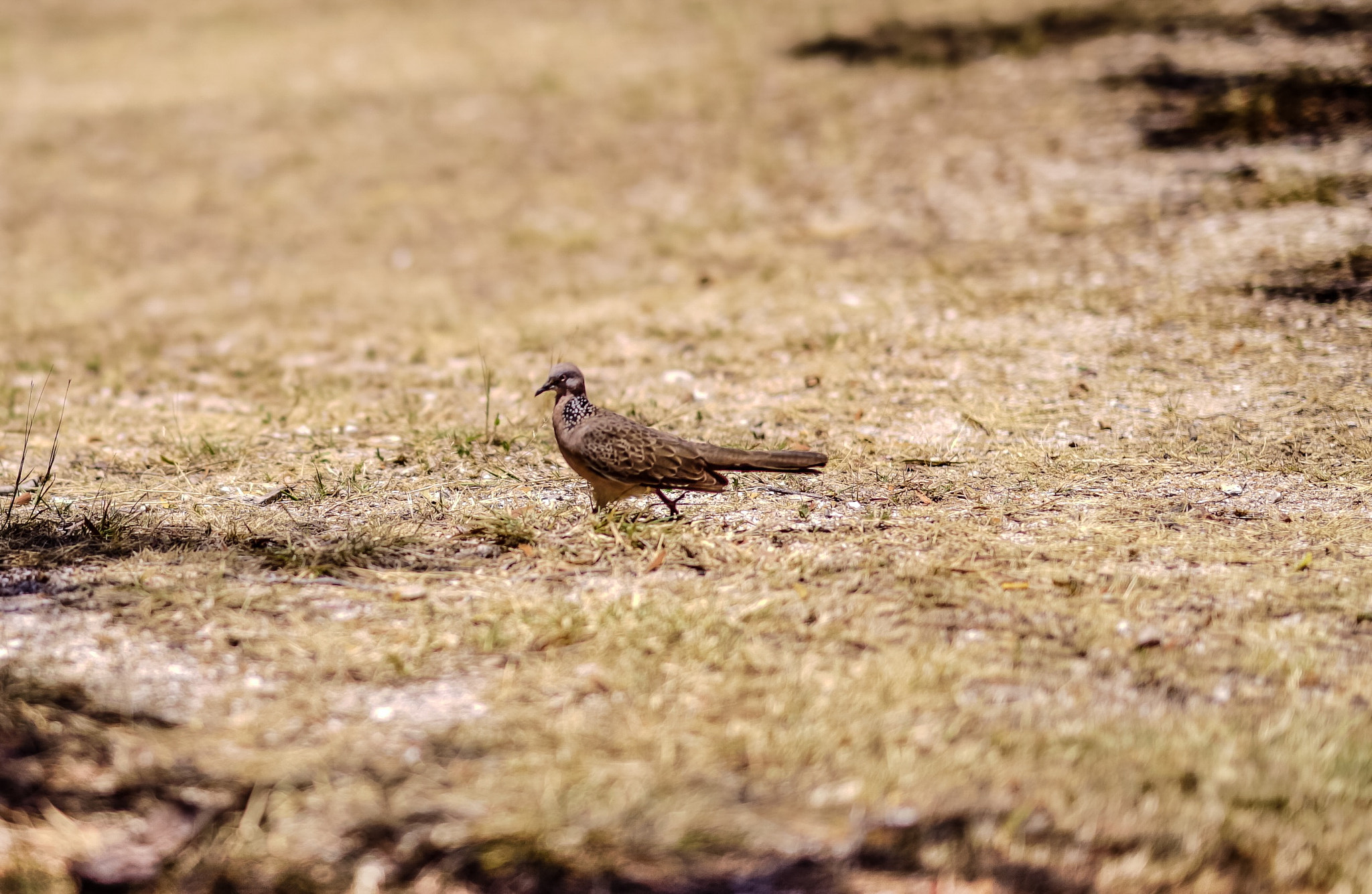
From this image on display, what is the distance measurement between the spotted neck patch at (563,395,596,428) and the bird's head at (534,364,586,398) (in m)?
0.05

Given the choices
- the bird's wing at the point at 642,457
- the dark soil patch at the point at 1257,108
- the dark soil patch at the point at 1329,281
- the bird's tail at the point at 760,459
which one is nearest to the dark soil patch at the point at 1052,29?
the dark soil patch at the point at 1257,108

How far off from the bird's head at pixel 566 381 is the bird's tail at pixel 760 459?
82 centimetres

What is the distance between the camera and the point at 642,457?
5086 mm

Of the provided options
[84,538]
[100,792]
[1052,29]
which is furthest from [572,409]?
[1052,29]

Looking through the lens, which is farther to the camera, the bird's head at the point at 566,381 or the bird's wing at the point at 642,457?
the bird's head at the point at 566,381

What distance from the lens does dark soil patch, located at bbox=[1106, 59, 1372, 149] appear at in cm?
1084

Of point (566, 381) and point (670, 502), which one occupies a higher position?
point (566, 381)

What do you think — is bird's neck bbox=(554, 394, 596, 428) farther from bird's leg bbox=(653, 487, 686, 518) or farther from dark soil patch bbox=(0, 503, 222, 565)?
dark soil patch bbox=(0, 503, 222, 565)

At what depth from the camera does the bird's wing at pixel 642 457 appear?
5102 mm

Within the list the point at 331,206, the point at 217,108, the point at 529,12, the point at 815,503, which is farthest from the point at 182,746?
the point at 529,12

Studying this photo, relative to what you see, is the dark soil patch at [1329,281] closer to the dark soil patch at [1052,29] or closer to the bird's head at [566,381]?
the dark soil patch at [1052,29]

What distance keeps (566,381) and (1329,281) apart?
21.2 ft

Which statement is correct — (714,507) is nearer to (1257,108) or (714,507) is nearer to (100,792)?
(100,792)

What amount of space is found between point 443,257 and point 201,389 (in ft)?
11.5
